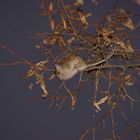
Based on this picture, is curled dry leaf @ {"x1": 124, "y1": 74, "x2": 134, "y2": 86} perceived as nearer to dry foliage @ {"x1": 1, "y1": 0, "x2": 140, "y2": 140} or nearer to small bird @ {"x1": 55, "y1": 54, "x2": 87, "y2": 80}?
dry foliage @ {"x1": 1, "y1": 0, "x2": 140, "y2": 140}

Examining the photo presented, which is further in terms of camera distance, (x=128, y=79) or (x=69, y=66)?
(x=128, y=79)

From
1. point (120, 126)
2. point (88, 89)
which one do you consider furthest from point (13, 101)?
point (120, 126)

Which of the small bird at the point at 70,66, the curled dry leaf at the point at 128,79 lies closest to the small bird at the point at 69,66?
the small bird at the point at 70,66

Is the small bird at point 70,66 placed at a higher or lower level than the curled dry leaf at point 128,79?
higher

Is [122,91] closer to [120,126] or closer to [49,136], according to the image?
[49,136]

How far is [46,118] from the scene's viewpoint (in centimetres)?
142

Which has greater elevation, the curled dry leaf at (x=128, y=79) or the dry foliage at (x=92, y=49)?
the dry foliage at (x=92, y=49)

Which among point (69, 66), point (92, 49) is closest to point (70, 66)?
point (69, 66)

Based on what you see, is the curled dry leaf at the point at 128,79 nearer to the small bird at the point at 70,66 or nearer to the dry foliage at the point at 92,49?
the dry foliage at the point at 92,49

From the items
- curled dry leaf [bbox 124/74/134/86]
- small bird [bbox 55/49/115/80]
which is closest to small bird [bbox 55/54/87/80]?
small bird [bbox 55/49/115/80]

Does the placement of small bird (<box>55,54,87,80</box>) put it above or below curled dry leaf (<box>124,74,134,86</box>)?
above

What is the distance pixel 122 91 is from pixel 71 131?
0.70m

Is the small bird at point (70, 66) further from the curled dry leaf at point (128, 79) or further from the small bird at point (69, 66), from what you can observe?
the curled dry leaf at point (128, 79)

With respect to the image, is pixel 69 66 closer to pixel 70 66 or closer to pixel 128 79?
pixel 70 66
